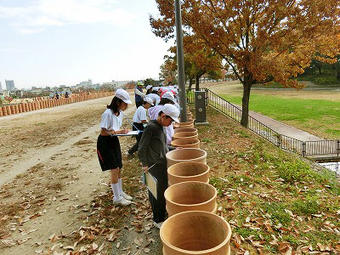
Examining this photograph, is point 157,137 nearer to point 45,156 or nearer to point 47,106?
point 45,156

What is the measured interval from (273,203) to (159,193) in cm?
225

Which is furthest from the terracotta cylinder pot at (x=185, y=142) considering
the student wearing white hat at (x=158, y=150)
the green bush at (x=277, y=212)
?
the green bush at (x=277, y=212)

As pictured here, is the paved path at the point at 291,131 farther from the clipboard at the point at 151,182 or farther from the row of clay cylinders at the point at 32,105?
the row of clay cylinders at the point at 32,105

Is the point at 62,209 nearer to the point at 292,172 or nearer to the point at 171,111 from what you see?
the point at 171,111

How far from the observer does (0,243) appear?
379 cm

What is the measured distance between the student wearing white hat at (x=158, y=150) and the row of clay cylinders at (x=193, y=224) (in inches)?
18.2

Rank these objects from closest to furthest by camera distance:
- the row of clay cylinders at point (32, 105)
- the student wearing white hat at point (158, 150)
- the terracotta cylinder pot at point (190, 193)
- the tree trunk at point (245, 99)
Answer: the terracotta cylinder pot at point (190, 193)
the student wearing white hat at point (158, 150)
the tree trunk at point (245, 99)
the row of clay cylinders at point (32, 105)

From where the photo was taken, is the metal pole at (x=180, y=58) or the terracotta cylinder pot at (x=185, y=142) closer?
the terracotta cylinder pot at (x=185, y=142)

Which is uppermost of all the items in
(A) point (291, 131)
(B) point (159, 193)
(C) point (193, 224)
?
(C) point (193, 224)

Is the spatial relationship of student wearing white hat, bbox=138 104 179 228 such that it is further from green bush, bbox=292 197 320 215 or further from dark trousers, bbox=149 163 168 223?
green bush, bbox=292 197 320 215

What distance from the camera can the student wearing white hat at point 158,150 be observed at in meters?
3.36

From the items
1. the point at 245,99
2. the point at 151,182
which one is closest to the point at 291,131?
the point at 245,99

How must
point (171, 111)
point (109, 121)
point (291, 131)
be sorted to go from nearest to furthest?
point (171, 111)
point (109, 121)
point (291, 131)

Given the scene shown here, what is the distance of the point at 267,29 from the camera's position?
961 cm
